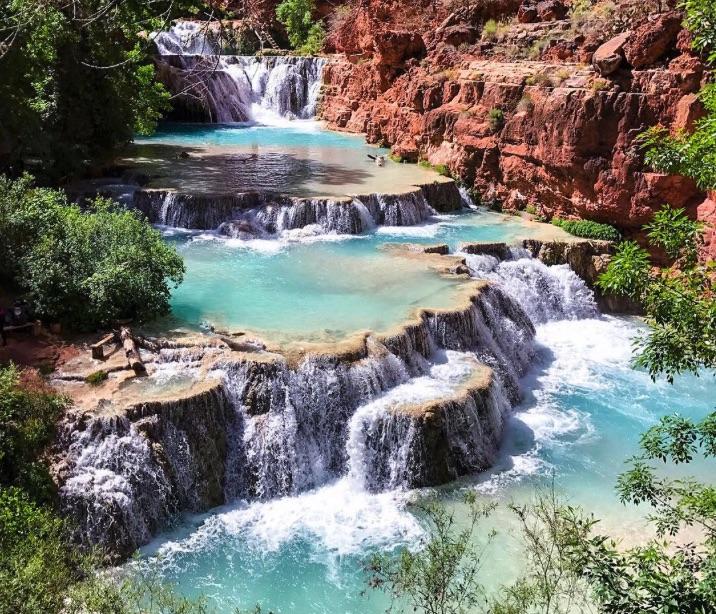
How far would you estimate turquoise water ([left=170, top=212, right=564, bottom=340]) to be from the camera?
13.7 meters

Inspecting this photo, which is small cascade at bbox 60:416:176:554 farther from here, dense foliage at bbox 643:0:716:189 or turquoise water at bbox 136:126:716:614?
dense foliage at bbox 643:0:716:189

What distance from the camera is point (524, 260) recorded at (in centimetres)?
1823

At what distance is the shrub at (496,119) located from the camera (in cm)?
2181

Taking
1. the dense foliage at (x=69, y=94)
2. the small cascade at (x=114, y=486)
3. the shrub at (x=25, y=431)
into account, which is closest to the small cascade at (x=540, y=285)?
the dense foliage at (x=69, y=94)

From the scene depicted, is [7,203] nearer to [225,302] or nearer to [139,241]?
[139,241]

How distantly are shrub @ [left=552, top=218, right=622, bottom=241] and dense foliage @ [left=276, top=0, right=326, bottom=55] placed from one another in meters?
23.0

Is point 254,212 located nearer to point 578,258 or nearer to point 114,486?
point 578,258

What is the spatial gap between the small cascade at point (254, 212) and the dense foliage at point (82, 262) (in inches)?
218

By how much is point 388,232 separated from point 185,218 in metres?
5.20

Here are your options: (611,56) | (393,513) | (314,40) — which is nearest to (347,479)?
(393,513)

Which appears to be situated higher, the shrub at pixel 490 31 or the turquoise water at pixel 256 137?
Answer: the shrub at pixel 490 31

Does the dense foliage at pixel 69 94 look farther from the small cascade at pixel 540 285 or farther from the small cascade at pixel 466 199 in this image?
the small cascade at pixel 466 199

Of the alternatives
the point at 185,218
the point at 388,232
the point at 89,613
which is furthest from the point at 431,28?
the point at 89,613

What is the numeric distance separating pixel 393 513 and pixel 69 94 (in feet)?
46.9
